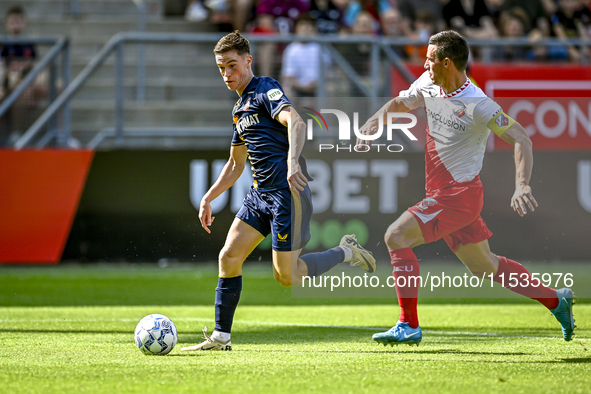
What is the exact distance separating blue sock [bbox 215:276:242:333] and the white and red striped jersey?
1.60 metres

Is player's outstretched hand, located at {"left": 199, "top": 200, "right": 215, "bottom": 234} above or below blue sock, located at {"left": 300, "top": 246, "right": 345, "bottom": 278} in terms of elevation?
above

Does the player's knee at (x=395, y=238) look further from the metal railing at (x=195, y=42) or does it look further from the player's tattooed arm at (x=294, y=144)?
the metal railing at (x=195, y=42)

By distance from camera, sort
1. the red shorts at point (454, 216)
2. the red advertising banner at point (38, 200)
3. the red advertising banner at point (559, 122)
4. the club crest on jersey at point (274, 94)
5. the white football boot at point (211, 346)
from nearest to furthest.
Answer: the club crest on jersey at point (274, 94) → the white football boot at point (211, 346) → the red shorts at point (454, 216) → the red advertising banner at point (38, 200) → the red advertising banner at point (559, 122)

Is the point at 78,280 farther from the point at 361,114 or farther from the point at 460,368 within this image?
the point at 460,368

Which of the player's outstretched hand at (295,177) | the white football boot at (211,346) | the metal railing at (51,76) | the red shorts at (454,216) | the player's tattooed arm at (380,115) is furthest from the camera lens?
the metal railing at (51,76)

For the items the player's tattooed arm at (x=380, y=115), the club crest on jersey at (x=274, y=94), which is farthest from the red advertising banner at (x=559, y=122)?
the club crest on jersey at (x=274, y=94)

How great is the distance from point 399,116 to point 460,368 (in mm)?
2100

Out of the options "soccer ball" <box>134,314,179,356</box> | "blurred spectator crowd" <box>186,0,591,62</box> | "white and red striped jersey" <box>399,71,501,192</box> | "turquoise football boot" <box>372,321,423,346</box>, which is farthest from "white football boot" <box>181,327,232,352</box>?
"blurred spectator crowd" <box>186,0,591,62</box>

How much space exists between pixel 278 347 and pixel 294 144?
1.50 meters

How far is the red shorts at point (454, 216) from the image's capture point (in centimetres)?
593

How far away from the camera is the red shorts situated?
5930 mm

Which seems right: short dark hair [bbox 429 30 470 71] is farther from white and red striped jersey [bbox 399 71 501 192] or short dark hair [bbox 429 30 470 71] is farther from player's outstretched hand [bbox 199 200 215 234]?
player's outstretched hand [bbox 199 200 215 234]

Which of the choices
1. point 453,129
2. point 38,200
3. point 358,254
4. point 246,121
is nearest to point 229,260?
point 246,121

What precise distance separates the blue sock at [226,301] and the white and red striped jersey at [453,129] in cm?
160
